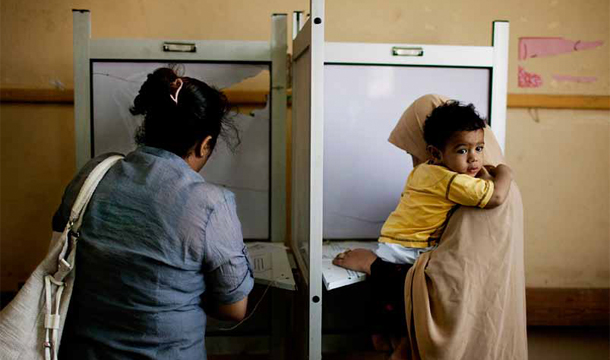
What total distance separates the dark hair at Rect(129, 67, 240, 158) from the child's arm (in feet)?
2.44

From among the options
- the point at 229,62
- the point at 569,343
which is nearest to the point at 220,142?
the point at 229,62

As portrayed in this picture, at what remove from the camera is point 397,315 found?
61.1 inches

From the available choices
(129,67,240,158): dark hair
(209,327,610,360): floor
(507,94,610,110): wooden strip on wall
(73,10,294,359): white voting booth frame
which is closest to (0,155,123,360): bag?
(129,67,240,158): dark hair

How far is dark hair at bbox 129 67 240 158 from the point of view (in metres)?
1.15

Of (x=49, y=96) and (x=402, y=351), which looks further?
(x=49, y=96)

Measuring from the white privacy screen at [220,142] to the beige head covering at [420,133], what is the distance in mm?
493

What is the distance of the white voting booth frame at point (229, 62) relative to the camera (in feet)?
5.97

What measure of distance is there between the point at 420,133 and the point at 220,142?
72 cm

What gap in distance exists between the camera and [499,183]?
1.42m

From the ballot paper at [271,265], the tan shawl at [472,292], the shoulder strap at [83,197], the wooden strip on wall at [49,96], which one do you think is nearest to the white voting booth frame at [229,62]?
the ballot paper at [271,265]

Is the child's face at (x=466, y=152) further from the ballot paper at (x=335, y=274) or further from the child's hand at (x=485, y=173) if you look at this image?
the ballot paper at (x=335, y=274)

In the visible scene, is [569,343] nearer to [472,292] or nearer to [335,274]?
[472,292]

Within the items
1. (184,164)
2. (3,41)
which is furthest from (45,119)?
(184,164)

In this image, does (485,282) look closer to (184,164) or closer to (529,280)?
(184,164)
